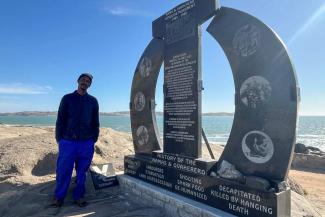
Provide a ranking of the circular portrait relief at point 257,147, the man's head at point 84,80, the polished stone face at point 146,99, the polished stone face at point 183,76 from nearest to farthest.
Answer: the circular portrait relief at point 257,147 < the polished stone face at point 183,76 < the man's head at point 84,80 < the polished stone face at point 146,99

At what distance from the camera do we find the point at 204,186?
14.8 feet

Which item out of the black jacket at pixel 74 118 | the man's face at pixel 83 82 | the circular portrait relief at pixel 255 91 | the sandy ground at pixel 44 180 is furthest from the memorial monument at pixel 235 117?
the man's face at pixel 83 82

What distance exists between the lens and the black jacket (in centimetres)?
536

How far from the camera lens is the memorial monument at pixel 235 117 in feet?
12.3

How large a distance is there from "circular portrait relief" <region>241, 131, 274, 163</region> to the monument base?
388 millimetres

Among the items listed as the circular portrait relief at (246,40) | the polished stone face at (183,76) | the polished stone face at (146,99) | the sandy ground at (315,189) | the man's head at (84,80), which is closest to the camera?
the circular portrait relief at (246,40)

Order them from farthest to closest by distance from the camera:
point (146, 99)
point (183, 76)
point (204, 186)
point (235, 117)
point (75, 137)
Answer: point (146, 99) → point (75, 137) → point (183, 76) → point (204, 186) → point (235, 117)

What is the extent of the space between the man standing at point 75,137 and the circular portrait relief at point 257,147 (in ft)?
8.82

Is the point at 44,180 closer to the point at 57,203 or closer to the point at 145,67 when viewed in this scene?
the point at 57,203

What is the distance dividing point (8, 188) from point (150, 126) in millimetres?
3316

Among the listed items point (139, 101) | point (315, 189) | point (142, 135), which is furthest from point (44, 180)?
point (315, 189)

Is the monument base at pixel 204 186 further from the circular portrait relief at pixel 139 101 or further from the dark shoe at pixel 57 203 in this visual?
the dark shoe at pixel 57 203

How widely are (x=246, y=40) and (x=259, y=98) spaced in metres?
0.81

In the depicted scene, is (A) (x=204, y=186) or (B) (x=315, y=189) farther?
(B) (x=315, y=189)
